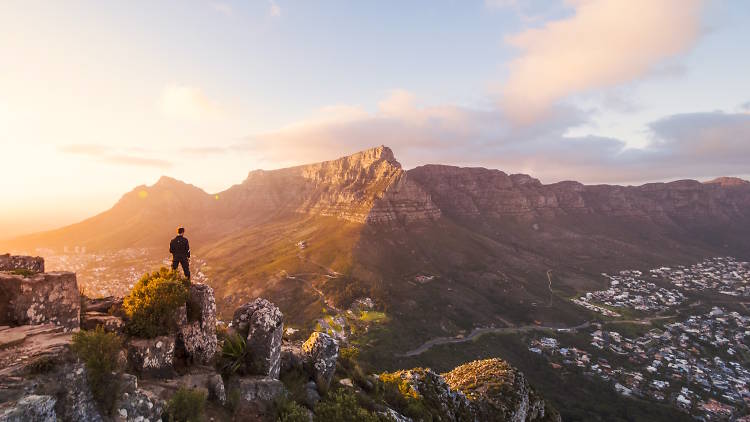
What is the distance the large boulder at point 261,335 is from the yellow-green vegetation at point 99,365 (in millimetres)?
6823

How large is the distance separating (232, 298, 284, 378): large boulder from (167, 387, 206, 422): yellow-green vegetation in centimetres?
471

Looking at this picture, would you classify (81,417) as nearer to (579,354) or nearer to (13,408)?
(13,408)

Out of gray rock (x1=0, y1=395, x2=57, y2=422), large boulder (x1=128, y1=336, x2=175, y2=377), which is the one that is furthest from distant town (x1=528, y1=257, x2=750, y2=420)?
gray rock (x1=0, y1=395, x2=57, y2=422)

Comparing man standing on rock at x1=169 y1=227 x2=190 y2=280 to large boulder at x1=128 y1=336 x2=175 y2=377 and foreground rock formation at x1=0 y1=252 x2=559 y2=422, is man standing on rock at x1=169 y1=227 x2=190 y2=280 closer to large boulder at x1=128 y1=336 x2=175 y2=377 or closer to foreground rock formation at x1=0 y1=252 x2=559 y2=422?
foreground rock formation at x1=0 y1=252 x2=559 y2=422

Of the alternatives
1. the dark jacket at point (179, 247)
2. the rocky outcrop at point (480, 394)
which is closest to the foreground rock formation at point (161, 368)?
the rocky outcrop at point (480, 394)

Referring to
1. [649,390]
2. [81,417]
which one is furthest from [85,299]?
[649,390]

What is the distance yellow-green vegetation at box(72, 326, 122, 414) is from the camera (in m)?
9.30

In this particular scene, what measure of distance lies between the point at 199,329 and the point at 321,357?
6818mm

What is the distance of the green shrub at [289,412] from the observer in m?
12.9

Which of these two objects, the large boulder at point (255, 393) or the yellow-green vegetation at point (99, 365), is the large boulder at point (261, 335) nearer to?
the large boulder at point (255, 393)

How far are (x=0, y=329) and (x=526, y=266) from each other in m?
216

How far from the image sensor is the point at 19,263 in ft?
50.1

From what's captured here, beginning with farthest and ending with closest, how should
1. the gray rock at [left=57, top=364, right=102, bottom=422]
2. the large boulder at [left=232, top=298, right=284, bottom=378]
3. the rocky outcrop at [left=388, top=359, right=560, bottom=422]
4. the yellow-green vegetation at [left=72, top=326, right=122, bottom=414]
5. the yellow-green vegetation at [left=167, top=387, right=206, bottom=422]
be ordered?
the rocky outcrop at [left=388, top=359, right=560, bottom=422] → the large boulder at [left=232, top=298, right=284, bottom=378] → the yellow-green vegetation at [left=167, top=387, right=206, bottom=422] → the yellow-green vegetation at [left=72, top=326, right=122, bottom=414] → the gray rock at [left=57, top=364, right=102, bottom=422]

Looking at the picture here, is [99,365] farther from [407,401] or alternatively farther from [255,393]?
[407,401]
